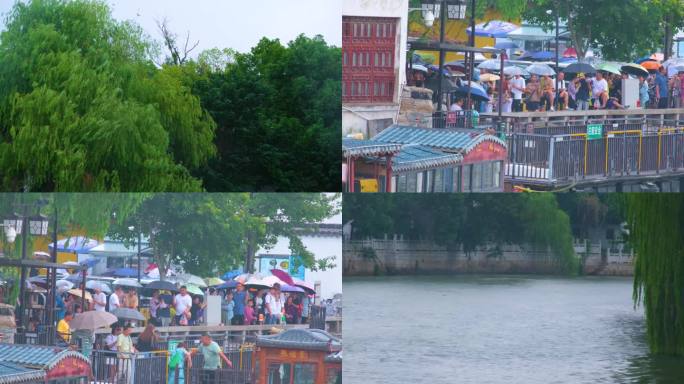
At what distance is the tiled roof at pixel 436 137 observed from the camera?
10547 mm

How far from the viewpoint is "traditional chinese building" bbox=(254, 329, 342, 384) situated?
342 inches

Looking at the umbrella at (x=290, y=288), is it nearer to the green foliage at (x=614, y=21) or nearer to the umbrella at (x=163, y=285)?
the umbrella at (x=163, y=285)

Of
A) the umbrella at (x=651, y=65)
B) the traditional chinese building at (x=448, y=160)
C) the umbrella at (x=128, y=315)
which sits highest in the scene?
the umbrella at (x=651, y=65)

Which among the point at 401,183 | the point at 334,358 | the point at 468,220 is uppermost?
the point at 401,183

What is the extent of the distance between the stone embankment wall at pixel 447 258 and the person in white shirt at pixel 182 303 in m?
3.83

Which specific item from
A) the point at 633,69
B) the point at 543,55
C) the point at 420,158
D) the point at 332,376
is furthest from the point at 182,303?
the point at 633,69

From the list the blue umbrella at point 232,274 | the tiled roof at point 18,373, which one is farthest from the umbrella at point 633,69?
the tiled roof at point 18,373

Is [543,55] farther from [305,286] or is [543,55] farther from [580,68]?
[305,286]

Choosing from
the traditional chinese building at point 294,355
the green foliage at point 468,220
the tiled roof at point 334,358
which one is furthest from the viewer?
the green foliage at point 468,220

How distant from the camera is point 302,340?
28.6 ft

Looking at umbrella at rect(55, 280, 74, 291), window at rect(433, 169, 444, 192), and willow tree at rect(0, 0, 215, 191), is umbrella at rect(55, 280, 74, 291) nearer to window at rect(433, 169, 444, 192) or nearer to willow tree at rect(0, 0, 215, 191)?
willow tree at rect(0, 0, 215, 191)

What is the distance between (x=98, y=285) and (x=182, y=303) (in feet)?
1.35

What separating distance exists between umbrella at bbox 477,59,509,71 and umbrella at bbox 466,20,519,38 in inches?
5.9

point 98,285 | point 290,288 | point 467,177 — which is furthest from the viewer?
point 467,177
